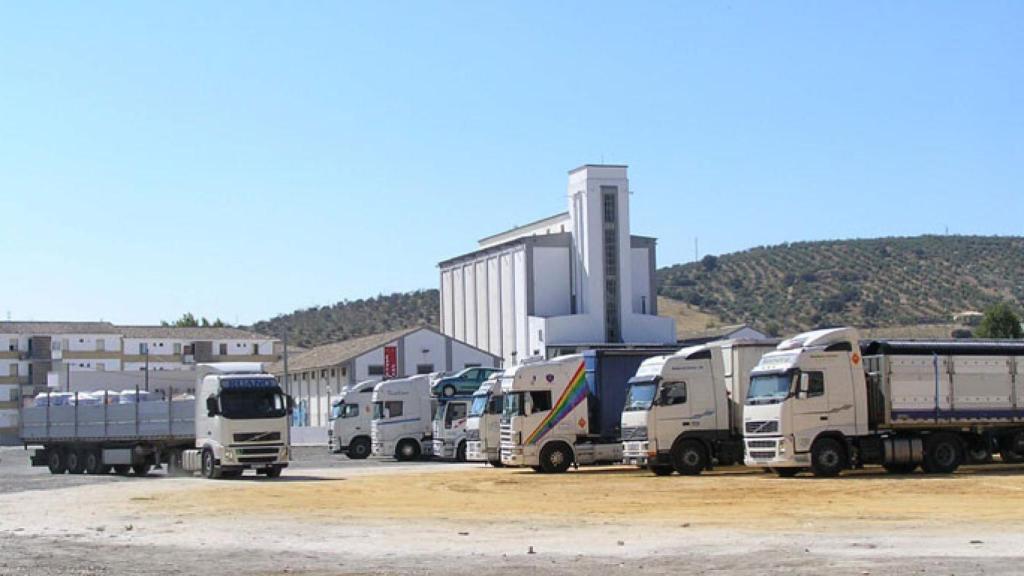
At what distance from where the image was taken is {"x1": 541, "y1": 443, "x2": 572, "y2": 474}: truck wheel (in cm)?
3997

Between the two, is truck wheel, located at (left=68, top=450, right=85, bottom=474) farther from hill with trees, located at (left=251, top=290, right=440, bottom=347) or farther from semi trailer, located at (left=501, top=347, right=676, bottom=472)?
hill with trees, located at (left=251, top=290, right=440, bottom=347)

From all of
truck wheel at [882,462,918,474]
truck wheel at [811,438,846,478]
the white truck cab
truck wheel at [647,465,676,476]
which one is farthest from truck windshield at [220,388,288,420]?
truck wheel at [882,462,918,474]

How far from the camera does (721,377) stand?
36.9 metres

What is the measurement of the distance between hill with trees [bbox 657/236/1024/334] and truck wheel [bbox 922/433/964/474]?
270ft

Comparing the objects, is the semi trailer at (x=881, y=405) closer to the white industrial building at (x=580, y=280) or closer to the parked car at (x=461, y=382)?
the parked car at (x=461, y=382)

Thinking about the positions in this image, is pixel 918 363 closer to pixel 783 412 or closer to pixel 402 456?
pixel 783 412

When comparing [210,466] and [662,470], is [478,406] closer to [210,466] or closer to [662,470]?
[210,466]

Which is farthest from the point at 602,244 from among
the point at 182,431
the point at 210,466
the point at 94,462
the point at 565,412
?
the point at 210,466

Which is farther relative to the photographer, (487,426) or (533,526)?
(487,426)

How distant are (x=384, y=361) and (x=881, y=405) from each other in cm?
5431

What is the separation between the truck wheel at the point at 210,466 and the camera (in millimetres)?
38594

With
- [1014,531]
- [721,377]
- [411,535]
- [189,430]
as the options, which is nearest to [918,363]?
[721,377]

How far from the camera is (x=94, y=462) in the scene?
45281 millimetres

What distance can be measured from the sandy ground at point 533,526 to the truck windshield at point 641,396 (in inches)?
81.0
